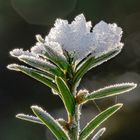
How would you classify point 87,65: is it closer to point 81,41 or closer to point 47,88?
point 81,41

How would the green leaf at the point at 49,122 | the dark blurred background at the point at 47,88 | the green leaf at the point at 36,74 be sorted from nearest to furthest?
1. the green leaf at the point at 49,122
2. the green leaf at the point at 36,74
3. the dark blurred background at the point at 47,88

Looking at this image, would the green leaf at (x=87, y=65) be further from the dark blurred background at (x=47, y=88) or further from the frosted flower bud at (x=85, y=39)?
the dark blurred background at (x=47, y=88)

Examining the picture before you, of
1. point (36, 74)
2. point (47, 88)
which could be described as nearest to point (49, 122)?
point (36, 74)

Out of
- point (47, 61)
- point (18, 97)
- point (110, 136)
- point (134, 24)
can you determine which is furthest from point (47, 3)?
point (47, 61)

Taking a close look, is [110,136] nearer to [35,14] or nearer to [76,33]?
[35,14]

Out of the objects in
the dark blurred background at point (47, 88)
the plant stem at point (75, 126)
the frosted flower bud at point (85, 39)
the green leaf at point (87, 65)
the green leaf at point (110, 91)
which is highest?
the dark blurred background at point (47, 88)

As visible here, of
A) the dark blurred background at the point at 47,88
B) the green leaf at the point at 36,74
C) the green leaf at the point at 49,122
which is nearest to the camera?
the green leaf at the point at 49,122

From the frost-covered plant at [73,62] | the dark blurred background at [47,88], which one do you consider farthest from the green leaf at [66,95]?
the dark blurred background at [47,88]

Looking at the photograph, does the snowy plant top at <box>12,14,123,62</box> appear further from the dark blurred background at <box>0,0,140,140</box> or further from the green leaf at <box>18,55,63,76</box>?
the dark blurred background at <box>0,0,140,140</box>

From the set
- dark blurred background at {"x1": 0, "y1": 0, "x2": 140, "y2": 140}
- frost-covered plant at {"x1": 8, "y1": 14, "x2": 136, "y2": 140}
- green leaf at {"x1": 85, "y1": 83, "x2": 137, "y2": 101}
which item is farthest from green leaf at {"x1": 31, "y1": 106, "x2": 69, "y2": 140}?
dark blurred background at {"x1": 0, "y1": 0, "x2": 140, "y2": 140}
